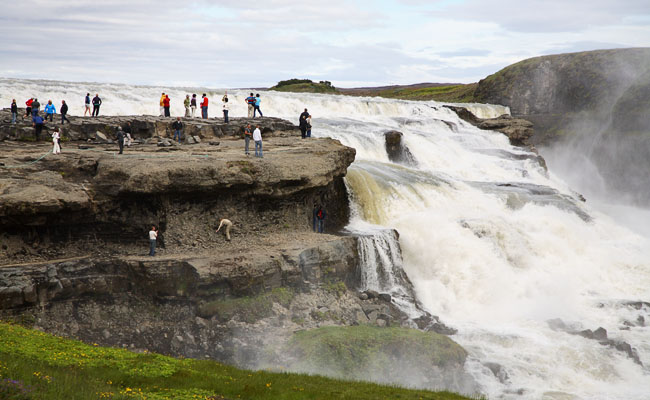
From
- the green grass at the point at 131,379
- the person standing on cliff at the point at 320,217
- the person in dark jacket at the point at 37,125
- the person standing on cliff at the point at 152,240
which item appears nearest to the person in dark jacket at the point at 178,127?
the person in dark jacket at the point at 37,125

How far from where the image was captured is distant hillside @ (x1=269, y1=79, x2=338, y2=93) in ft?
317

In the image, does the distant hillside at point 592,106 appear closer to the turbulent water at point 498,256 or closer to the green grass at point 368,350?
the turbulent water at point 498,256

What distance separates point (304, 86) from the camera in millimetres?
98188

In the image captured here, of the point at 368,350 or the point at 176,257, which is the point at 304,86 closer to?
the point at 176,257

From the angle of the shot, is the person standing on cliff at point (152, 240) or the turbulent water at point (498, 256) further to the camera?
the person standing on cliff at point (152, 240)

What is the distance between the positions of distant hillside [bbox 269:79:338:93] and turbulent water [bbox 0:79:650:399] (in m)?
48.6

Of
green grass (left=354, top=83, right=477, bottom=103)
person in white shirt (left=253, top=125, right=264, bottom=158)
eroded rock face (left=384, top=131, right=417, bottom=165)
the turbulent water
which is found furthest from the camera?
green grass (left=354, top=83, right=477, bottom=103)

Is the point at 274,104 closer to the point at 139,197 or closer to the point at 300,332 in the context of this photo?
the point at 139,197

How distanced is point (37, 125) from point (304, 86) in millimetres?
70631

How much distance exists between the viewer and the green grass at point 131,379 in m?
13.1

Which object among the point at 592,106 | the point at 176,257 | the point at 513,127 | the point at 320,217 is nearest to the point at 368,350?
the point at 176,257

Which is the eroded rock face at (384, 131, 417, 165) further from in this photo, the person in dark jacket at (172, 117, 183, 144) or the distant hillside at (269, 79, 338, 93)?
the distant hillside at (269, 79, 338, 93)

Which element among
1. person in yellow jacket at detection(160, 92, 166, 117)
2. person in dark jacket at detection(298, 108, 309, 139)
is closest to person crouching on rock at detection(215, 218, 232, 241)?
person in dark jacket at detection(298, 108, 309, 139)

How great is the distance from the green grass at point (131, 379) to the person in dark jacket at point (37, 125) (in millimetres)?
14575
